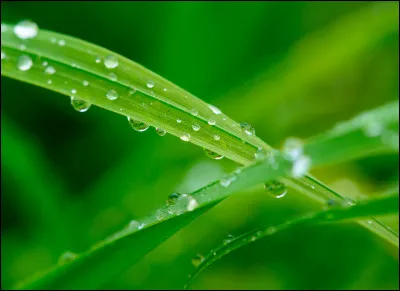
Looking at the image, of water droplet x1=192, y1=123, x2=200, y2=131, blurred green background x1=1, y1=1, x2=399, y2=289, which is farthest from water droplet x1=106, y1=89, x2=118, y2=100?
blurred green background x1=1, y1=1, x2=399, y2=289

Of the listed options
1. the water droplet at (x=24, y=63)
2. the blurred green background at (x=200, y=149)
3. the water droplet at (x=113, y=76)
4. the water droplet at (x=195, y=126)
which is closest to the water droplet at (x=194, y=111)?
the water droplet at (x=195, y=126)

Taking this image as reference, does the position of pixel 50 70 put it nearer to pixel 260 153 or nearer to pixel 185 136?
pixel 185 136

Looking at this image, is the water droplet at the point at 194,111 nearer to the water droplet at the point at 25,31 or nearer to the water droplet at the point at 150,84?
the water droplet at the point at 150,84

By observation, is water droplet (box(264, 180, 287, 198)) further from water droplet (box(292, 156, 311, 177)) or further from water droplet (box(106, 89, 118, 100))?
water droplet (box(106, 89, 118, 100))

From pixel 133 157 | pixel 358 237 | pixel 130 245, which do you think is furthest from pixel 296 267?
pixel 130 245

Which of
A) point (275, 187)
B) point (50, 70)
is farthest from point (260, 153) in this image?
point (50, 70)

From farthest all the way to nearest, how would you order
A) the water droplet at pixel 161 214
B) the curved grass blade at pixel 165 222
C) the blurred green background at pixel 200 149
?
the blurred green background at pixel 200 149
the water droplet at pixel 161 214
the curved grass blade at pixel 165 222
